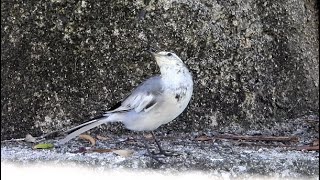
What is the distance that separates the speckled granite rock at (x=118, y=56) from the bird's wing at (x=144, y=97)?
18.7 inches

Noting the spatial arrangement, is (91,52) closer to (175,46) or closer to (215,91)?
(175,46)

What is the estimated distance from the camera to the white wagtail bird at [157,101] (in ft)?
12.9

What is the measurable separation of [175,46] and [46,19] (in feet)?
2.81

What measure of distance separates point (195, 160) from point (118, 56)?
97 cm

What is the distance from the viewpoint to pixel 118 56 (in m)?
4.49

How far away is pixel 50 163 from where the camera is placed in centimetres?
389

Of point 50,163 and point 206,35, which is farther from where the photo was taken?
point 206,35

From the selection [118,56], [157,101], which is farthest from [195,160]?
[118,56]

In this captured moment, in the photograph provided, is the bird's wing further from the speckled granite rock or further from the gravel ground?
the speckled granite rock

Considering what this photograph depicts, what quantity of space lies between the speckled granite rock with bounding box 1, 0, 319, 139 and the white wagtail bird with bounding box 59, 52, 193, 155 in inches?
19.2

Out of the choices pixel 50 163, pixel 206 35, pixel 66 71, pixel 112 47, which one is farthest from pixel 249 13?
pixel 50 163

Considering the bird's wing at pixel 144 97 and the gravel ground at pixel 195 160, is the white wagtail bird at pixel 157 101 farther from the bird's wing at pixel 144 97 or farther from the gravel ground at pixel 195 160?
the gravel ground at pixel 195 160

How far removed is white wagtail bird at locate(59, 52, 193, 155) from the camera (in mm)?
3941

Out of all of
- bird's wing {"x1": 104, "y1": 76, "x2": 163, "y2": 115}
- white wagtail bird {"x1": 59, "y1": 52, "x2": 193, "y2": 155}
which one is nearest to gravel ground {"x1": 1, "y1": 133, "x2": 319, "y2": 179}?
white wagtail bird {"x1": 59, "y1": 52, "x2": 193, "y2": 155}
